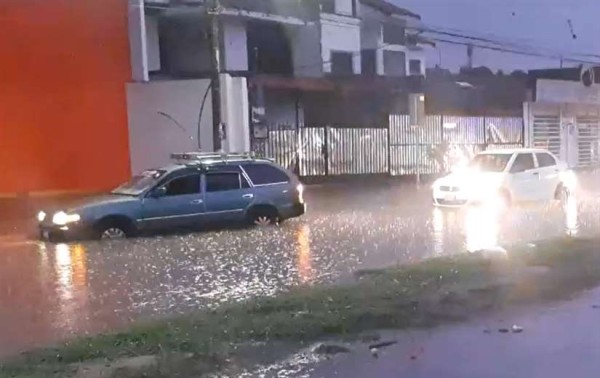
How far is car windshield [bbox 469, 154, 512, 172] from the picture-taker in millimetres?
23219

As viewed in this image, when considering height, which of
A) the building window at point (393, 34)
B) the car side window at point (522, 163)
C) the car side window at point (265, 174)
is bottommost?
the car side window at point (522, 163)

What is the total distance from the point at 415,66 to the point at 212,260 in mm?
42080

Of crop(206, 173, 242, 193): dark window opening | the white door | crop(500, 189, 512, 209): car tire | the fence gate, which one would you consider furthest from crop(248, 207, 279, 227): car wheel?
the white door

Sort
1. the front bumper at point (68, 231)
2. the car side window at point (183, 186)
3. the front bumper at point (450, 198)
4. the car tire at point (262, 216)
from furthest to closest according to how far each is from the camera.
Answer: the front bumper at point (450, 198)
the car tire at point (262, 216)
the car side window at point (183, 186)
the front bumper at point (68, 231)

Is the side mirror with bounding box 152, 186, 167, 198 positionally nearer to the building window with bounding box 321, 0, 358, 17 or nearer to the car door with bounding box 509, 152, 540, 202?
the car door with bounding box 509, 152, 540, 202

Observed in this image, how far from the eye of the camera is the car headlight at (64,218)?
685 inches

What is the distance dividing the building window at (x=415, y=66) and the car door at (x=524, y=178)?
30789 mm

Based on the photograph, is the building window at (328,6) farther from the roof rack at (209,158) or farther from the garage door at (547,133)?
the roof rack at (209,158)

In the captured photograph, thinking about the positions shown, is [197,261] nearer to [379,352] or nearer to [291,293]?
[291,293]

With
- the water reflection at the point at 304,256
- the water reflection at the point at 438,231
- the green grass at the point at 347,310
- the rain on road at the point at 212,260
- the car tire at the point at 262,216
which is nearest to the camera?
the green grass at the point at 347,310

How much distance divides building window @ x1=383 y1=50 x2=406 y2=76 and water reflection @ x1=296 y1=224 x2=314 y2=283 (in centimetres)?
2968

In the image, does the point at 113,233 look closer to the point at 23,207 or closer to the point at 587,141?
the point at 23,207

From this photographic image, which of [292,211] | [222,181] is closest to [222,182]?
[222,181]

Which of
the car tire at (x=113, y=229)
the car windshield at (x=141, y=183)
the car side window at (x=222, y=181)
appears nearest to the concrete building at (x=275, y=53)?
the car side window at (x=222, y=181)
